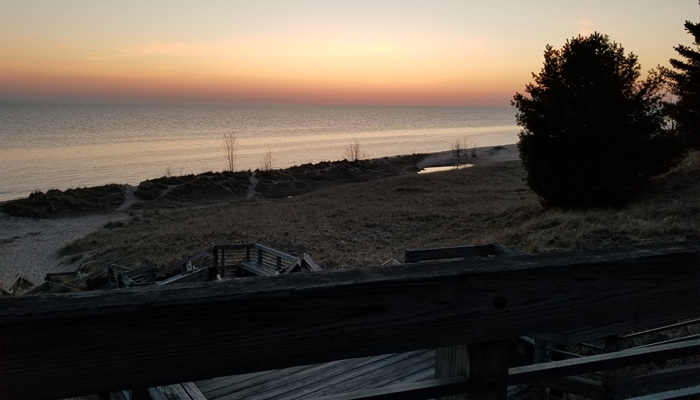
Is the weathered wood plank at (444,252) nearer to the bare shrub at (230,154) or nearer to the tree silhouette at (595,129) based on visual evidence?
the tree silhouette at (595,129)

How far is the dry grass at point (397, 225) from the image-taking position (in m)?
13.9

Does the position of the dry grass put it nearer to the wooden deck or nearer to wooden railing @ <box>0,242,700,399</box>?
Result: the wooden deck

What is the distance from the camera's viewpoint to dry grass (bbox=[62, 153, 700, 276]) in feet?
45.4

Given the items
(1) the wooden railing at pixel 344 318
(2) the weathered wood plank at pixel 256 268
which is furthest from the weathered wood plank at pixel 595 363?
(2) the weathered wood plank at pixel 256 268

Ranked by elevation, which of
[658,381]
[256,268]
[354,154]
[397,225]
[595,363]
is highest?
[354,154]

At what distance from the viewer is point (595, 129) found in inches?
797

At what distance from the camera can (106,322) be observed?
1232mm

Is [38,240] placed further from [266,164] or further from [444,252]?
[266,164]

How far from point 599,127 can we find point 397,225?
10.00m

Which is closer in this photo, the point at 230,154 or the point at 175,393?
the point at 175,393

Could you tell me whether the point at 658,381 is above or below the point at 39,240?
above

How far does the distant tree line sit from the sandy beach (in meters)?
21.0

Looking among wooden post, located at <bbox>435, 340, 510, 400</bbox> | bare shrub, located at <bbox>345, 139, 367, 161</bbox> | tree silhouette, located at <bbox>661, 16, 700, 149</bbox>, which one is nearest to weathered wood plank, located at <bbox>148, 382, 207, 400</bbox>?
wooden post, located at <bbox>435, 340, 510, 400</bbox>

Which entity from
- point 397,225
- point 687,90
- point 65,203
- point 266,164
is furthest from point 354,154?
point 687,90
